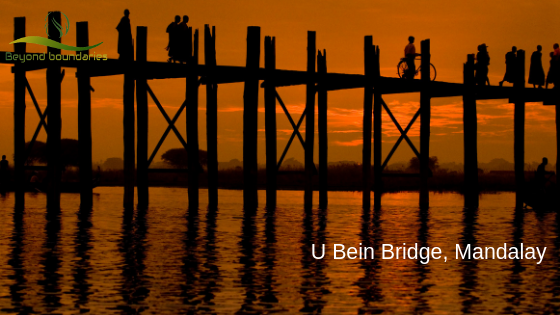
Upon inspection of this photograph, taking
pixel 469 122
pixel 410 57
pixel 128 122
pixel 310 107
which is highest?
pixel 410 57

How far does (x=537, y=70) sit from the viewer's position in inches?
1049

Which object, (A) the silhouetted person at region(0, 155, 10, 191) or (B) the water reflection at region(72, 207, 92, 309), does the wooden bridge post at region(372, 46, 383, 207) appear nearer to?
(B) the water reflection at region(72, 207, 92, 309)

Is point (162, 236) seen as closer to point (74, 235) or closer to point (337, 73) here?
point (74, 235)

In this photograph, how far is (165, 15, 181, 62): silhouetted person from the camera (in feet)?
69.8

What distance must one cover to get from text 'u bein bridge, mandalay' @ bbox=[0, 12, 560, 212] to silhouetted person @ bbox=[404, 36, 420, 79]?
1.28 feet

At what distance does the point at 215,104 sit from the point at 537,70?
Answer: 420 inches

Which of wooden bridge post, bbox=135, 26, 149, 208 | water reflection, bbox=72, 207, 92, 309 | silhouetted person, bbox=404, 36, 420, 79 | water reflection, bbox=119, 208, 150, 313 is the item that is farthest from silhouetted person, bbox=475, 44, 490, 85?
water reflection, bbox=72, 207, 92, 309

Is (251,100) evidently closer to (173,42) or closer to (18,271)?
(173,42)

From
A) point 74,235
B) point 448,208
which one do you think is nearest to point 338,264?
point 74,235

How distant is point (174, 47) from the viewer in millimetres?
21281

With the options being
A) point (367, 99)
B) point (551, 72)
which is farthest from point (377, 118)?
point (551, 72)

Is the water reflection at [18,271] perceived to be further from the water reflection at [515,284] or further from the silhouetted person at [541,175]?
the silhouetted person at [541,175]

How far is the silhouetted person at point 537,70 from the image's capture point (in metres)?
26.5

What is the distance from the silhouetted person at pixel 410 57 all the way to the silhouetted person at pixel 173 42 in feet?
22.3
